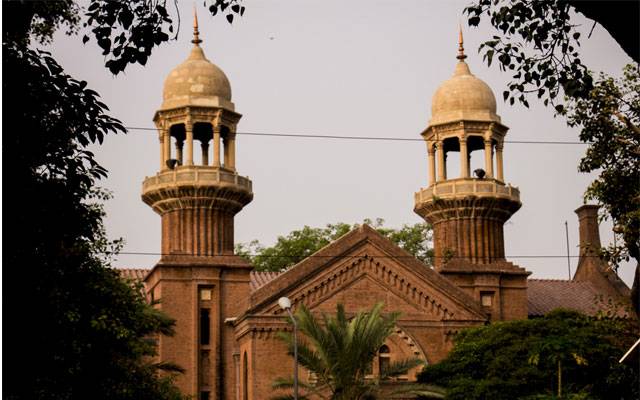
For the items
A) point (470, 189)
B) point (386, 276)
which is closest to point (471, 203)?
point (470, 189)

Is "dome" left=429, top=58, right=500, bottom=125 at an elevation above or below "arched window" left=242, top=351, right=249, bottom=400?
above

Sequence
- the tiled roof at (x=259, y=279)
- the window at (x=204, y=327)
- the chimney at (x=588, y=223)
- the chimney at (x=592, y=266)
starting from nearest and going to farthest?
the window at (x=204, y=327) → the tiled roof at (x=259, y=279) → the chimney at (x=592, y=266) → the chimney at (x=588, y=223)

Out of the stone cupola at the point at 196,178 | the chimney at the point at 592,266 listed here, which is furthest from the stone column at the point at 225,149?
the chimney at the point at 592,266

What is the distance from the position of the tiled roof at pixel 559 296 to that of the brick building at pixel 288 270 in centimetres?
59

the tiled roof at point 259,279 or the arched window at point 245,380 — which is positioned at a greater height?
the tiled roof at point 259,279

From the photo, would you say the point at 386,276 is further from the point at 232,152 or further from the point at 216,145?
the point at 216,145

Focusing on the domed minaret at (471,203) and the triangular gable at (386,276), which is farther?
the domed minaret at (471,203)

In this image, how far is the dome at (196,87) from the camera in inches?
2132

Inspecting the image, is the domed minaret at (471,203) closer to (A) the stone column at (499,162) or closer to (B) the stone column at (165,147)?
(A) the stone column at (499,162)

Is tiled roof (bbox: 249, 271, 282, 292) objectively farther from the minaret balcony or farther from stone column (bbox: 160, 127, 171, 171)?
stone column (bbox: 160, 127, 171, 171)

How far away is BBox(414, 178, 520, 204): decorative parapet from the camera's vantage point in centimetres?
5684

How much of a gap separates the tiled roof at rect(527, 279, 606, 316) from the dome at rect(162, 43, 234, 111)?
17833 mm

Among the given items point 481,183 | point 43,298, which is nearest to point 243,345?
point 481,183

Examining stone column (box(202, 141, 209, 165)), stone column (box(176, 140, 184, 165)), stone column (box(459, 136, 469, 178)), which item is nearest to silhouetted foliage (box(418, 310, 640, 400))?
stone column (box(459, 136, 469, 178))
